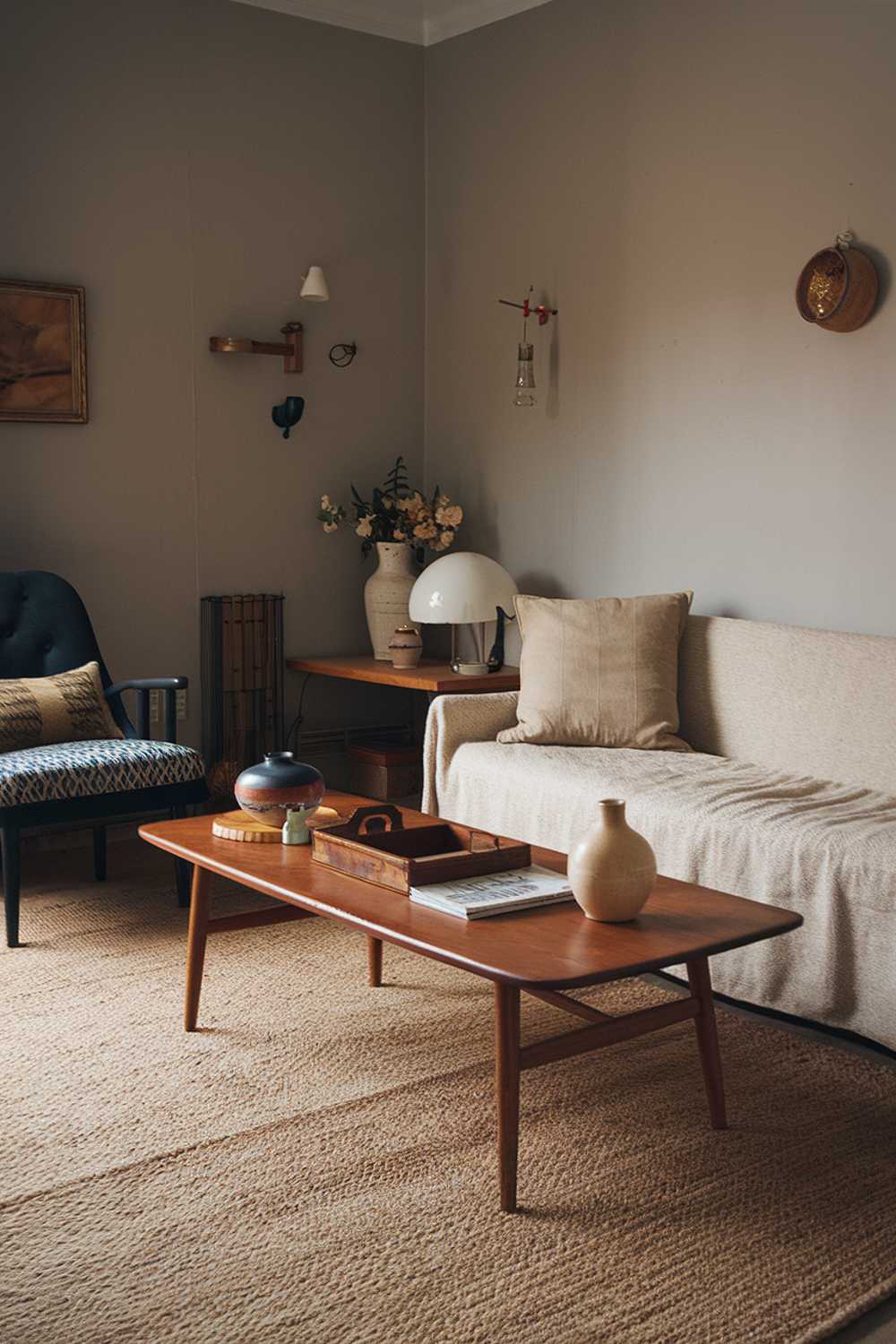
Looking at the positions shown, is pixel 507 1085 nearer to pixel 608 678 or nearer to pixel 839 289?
pixel 608 678

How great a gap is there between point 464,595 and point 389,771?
778 mm

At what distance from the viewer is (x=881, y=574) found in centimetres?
364

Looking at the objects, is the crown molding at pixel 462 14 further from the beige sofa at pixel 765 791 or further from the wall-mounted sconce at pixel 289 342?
the beige sofa at pixel 765 791

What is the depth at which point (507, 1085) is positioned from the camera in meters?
2.13

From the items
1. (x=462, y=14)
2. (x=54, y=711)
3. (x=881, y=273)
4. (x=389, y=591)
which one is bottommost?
(x=54, y=711)

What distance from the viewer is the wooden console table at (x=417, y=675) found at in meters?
4.43

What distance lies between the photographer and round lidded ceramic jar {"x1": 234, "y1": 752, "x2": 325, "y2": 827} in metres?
2.84

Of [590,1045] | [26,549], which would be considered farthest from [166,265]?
[590,1045]

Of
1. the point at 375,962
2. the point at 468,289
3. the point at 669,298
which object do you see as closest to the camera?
the point at 375,962

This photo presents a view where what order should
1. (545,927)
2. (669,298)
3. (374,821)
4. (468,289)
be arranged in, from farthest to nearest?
(468,289) < (669,298) < (374,821) < (545,927)

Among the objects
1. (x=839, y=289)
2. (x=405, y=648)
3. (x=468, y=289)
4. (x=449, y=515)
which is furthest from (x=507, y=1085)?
(x=468, y=289)

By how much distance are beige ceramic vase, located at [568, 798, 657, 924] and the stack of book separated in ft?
0.37

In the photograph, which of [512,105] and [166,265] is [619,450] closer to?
[512,105]

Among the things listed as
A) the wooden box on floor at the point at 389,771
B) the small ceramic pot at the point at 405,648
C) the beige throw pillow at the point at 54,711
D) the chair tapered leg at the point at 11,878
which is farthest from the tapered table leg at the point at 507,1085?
the wooden box on floor at the point at 389,771
